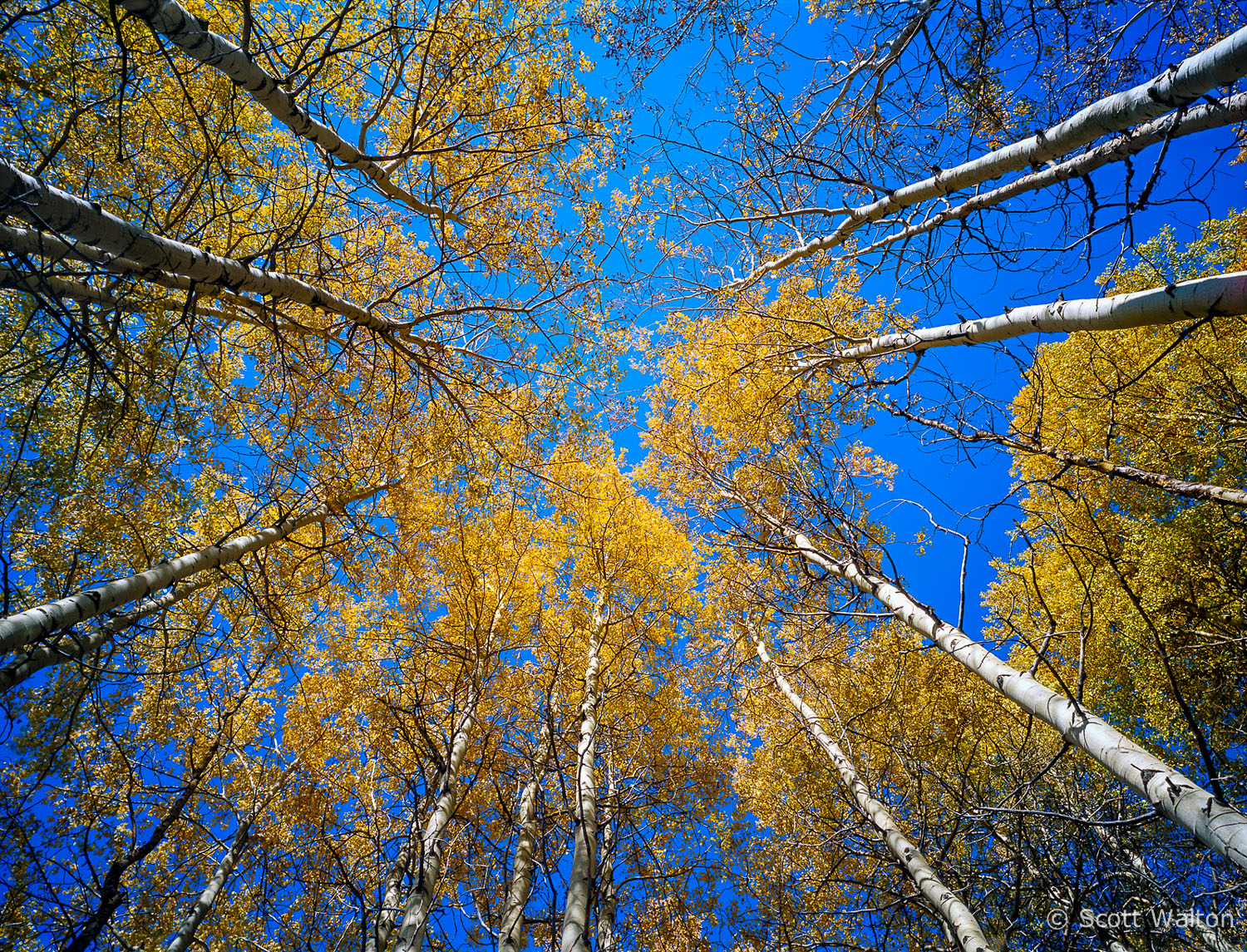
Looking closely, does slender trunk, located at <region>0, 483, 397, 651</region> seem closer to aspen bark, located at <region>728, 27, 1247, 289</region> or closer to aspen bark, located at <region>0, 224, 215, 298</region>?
aspen bark, located at <region>0, 224, 215, 298</region>

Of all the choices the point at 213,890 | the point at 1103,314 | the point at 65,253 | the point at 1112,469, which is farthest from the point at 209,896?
the point at 1112,469

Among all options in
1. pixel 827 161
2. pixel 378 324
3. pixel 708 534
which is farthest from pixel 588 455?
pixel 827 161

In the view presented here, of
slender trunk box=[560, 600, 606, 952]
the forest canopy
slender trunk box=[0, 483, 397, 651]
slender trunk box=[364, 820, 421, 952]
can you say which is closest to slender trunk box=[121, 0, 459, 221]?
the forest canopy

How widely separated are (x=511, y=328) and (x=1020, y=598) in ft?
36.0

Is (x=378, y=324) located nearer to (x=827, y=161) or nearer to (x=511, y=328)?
(x=511, y=328)

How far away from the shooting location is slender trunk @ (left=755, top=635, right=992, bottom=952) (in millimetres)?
3363

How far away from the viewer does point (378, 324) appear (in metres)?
3.50

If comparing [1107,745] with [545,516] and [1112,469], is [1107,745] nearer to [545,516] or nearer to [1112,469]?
[1112,469]

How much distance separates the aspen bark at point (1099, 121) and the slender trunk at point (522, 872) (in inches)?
168

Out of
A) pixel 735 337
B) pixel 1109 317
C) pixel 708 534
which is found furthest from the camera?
pixel 735 337

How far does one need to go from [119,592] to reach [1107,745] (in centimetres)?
628

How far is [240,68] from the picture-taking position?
2.50m

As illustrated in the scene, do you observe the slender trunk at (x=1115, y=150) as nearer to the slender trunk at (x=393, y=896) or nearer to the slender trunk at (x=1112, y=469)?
the slender trunk at (x=1112, y=469)

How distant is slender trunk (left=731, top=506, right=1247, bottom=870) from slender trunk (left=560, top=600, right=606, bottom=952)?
98.5 inches
